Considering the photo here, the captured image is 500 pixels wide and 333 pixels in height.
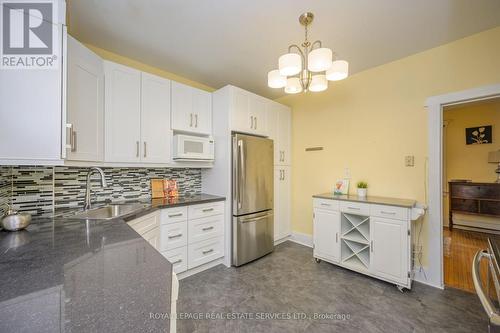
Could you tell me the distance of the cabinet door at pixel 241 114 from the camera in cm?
261

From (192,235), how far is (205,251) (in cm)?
28

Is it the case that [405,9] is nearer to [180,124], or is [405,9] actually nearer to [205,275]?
[180,124]

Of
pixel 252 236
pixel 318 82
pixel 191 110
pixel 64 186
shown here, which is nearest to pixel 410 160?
pixel 318 82

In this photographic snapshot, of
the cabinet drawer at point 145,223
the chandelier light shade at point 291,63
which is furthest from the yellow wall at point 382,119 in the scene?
the cabinet drawer at point 145,223

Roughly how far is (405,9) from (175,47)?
2.15 m

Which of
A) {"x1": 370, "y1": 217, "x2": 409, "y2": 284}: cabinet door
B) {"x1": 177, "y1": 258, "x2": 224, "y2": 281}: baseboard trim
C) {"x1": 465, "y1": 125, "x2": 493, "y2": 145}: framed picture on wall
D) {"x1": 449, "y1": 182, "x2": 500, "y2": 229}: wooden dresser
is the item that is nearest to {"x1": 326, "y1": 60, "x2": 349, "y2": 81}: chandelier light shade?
{"x1": 370, "y1": 217, "x2": 409, "y2": 284}: cabinet door

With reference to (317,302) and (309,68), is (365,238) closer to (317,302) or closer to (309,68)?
(317,302)

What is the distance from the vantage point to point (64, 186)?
1.94 m

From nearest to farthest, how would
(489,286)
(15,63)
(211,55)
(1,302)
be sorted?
(1,302) < (489,286) < (15,63) < (211,55)

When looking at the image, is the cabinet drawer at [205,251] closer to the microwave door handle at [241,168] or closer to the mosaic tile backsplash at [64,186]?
the microwave door handle at [241,168]

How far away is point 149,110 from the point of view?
88.0 inches

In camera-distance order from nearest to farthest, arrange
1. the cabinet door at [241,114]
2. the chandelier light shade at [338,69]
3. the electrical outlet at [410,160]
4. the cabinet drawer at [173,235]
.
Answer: the chandelier light shade at [338,69], the cabinet drawer at [173,235], the electrical outlet at [410,160], the cabinet door at [241,114]

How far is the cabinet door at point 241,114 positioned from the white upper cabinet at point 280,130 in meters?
0.44

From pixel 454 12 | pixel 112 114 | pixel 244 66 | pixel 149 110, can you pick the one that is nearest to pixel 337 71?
pixel 454 12
